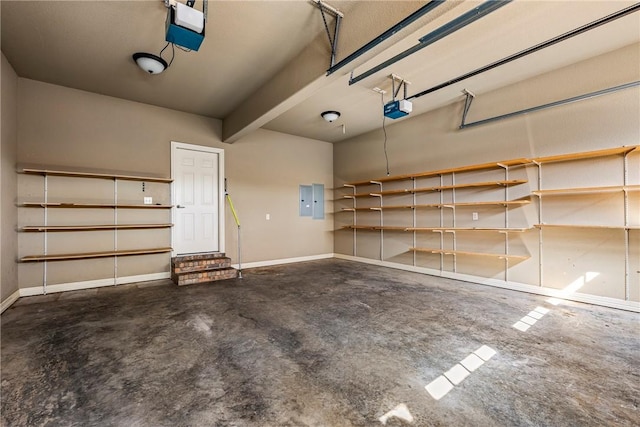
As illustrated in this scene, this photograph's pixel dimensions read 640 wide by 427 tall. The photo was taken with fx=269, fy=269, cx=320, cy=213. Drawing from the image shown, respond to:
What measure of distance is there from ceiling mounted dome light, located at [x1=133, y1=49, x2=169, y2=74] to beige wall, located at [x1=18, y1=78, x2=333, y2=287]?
5.49 ft

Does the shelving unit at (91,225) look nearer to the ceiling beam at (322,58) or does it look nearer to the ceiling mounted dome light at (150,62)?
the ceiling mounted dome light at (150,62)

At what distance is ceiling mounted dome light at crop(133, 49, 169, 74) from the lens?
3279mm

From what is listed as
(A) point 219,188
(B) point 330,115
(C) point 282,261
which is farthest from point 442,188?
(A) point 219,188

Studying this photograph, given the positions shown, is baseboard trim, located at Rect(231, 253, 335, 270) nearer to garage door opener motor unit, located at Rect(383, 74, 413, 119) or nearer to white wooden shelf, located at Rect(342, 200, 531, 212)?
white wooden shelf, located at Rect(342, 200, 531, 212)

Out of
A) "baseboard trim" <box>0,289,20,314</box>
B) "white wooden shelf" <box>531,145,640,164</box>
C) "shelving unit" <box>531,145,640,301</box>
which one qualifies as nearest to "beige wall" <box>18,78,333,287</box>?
"baseboard trim" <box>0,289,20,314</box>

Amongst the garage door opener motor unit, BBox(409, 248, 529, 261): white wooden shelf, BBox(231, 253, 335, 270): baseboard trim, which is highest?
the garage door opener motor unit

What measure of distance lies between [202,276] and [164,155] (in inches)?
92.5

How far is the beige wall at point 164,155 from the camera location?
398cm

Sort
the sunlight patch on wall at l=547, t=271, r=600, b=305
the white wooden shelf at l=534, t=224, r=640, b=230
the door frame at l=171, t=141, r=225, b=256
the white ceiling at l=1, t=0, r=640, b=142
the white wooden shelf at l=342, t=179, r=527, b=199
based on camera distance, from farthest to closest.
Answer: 1. the door frame at l=171, t=141, r=225, b=256
2. the white wooden shelf at l=342, t=179, r=527, b=199
3. the sunlight patch on wall at l=547, t=271, r=600, b=305
4. the white wooden shelf at l=534, t=224, r=640, b=230
5. the white ceiling at l=1, t=0, r=640, b=142

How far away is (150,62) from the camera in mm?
3326

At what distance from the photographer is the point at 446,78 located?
3877 millimetres

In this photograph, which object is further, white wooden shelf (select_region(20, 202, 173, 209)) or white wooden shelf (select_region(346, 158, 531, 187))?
white wooden shelf (select_region(346, 158, 531, 187))

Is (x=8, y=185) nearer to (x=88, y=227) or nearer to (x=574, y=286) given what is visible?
(x=88, y=227)

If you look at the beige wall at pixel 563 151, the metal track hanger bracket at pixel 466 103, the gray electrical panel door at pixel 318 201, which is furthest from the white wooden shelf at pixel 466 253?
the gray electrical panel door at pixel 318 201
